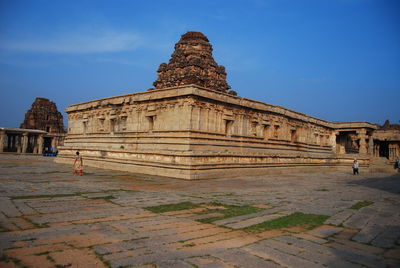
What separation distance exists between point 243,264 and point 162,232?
1.64 metres

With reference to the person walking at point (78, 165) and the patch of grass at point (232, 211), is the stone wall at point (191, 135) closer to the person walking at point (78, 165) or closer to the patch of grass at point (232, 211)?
the person walking at point (78, 165)

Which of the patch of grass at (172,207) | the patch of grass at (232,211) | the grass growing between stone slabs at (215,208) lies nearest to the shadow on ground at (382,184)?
the patch of grass at (232,211)

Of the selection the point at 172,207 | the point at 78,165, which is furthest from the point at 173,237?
the point at 78,165

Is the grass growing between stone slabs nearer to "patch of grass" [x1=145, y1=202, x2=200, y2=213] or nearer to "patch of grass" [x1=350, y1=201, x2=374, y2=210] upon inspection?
"patch of grass" [x1=145, y1=202, x2=200, y2=213]

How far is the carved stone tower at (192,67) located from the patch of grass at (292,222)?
22170 millimetres

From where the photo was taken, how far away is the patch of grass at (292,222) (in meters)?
5.14

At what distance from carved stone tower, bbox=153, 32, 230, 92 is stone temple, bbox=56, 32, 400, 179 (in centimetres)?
11

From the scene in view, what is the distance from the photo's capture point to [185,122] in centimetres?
1727

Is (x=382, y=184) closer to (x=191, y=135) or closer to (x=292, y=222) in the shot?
(x=191, y=135)

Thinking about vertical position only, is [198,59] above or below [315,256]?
above

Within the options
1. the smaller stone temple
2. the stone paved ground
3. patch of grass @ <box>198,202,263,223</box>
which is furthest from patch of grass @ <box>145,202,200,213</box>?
the smaller stone temple

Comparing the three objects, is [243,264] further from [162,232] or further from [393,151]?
[393,151]

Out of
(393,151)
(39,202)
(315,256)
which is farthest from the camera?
(393,151)

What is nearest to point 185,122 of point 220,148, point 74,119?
point 220,148
